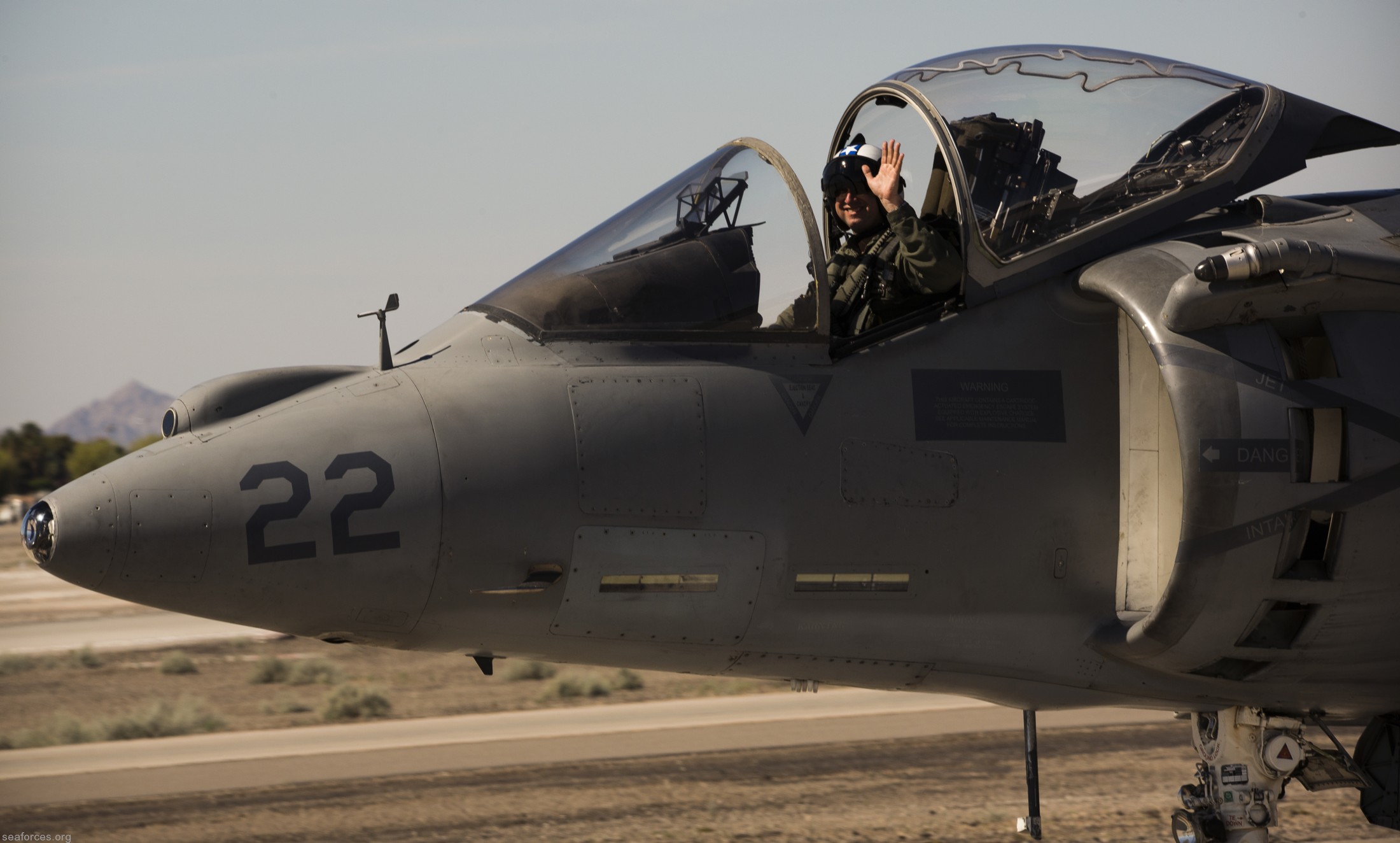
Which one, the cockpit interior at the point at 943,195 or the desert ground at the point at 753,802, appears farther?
the desert ground at the point at 753,802

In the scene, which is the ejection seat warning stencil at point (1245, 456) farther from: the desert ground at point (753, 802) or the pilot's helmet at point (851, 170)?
the desert ground at point (753, 802)

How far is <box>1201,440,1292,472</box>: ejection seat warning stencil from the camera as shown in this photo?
503 centimetres

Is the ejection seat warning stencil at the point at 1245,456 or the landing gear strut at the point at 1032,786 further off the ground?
the ejection seat warning stencil at the point at 1245,456

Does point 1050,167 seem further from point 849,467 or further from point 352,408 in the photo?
point 352,408

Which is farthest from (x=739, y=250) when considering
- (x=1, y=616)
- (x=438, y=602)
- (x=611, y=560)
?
(x=1, y=616)

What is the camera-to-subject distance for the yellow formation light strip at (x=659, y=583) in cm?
495

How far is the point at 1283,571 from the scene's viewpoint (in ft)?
17.1

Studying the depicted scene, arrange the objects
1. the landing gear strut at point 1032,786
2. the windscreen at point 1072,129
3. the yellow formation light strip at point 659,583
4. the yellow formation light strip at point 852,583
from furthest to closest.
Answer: the landing gear strut at point 1032,786, the windscreen at point 1072,129, the yellow formation light strip at point 852,583, the yellow formation light strip at point 659,583

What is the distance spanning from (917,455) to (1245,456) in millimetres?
1240

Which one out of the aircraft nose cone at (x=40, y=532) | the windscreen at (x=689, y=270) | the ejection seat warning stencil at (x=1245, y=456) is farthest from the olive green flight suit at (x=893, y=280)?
the aircraft nose cone at (x=40, y=532)

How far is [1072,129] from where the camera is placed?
593 centimetres

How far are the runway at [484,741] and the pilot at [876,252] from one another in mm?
8168

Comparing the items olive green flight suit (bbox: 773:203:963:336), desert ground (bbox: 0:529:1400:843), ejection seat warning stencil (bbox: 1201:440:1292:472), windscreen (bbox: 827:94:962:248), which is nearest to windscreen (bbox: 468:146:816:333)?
olive green flight suit (bbox: 773:203:963:336)

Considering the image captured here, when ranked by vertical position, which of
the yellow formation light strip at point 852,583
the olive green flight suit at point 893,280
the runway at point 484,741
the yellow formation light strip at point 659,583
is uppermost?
the olive green flight suit at point 893,280
